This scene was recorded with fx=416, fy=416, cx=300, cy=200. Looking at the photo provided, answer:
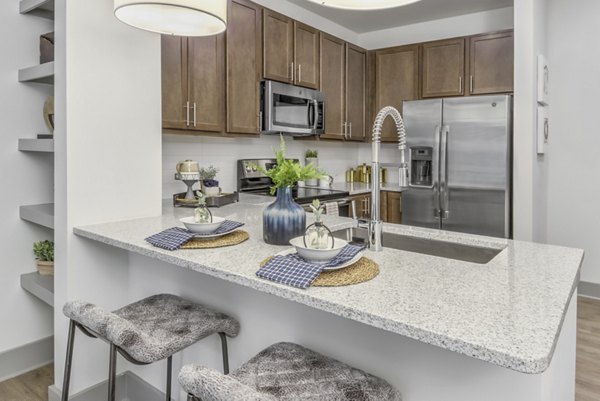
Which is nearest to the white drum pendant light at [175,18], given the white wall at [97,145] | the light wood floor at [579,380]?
the white wall at [97,145]

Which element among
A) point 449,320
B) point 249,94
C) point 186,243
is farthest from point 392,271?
point 249,94

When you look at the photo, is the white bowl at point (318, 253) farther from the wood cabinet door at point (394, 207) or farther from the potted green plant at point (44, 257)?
the wood cabinet door at point (394, 207)

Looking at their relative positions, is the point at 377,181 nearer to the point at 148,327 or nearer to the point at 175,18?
the point at 148,327

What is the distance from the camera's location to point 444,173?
374 centimetres

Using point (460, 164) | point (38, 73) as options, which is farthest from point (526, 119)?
point (38, 73)

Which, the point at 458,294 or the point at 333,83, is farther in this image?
the point at 333,83

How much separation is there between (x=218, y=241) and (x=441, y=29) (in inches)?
153

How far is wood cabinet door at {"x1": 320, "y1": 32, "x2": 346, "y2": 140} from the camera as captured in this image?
3.94 meters

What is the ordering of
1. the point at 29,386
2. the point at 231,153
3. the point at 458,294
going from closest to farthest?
→ the point at 458,294 → the point at 29,386 → the point at 231,153

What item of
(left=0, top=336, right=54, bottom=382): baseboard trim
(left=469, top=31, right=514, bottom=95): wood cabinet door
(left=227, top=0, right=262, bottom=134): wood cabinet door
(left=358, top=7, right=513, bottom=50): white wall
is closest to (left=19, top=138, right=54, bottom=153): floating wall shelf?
(left=0, top=336, right=54, bottom=382): baseboard trim

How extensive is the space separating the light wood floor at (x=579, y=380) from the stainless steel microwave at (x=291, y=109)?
2.19 metres

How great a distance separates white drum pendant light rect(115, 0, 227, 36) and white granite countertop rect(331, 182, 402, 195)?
231 centimetres

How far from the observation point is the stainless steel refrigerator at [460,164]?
11.4 ft

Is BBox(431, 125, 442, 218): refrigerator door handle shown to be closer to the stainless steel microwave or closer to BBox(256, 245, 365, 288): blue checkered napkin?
the stainless steel microwave
